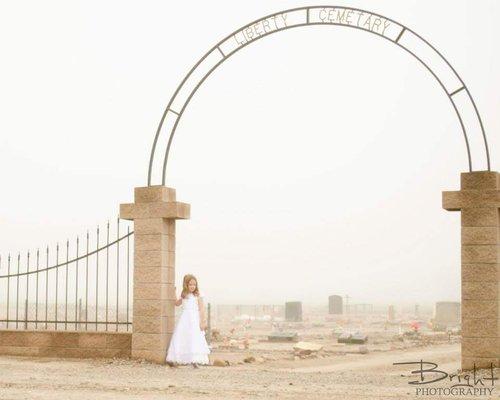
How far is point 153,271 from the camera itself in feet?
36.0

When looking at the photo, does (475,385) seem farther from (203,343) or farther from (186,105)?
(186,105)

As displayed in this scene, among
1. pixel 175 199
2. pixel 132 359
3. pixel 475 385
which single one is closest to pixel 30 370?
pixel 132 359

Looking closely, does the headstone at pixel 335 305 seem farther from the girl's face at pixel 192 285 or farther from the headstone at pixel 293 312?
the girl's face at pixel 192 285

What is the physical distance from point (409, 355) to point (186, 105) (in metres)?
13.1

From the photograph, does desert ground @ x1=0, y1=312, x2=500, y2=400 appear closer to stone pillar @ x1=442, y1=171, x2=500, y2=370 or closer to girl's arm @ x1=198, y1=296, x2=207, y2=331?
stone pillar @ x1=442, y1=171, x2=500, y2=370

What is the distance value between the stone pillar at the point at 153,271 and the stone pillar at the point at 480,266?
4.43 meters

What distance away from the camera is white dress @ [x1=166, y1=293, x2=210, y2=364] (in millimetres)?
10797

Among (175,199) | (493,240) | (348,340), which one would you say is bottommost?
(348,340)

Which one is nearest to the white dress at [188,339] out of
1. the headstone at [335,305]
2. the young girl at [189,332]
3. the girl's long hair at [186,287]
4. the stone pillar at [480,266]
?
the young girl at [189,332]

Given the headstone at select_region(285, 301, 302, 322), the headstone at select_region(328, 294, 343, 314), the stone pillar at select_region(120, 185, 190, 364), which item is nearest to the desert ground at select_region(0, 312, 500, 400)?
the stone pillar at select_region(120, 185, 190, 364)

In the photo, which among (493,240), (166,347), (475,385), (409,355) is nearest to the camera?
(475,385)

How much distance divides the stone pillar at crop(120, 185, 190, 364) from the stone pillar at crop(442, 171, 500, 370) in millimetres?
4433

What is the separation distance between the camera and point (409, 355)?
2125 cm

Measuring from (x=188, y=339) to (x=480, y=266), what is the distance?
15.1ft
